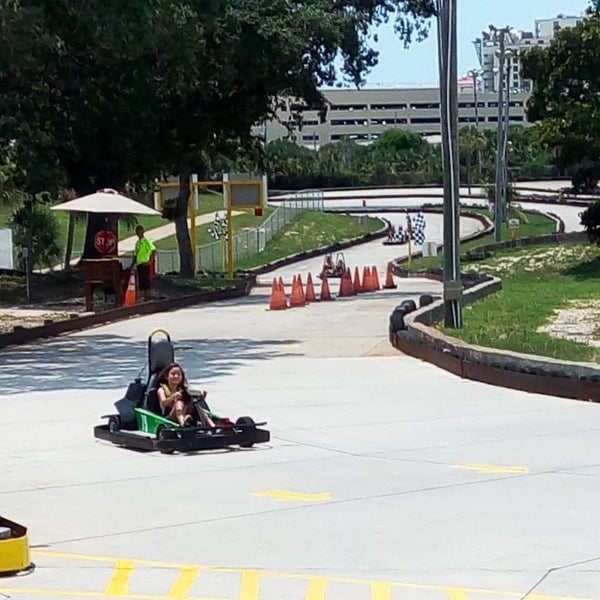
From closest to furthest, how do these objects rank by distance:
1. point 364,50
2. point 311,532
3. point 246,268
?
point 311,532 < point 364,50 < point 246,268

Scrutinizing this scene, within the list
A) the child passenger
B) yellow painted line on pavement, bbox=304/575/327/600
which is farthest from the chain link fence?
yellow painted line on pavement, bbox=304/575/327/600

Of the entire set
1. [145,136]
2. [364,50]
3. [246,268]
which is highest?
[364,50]

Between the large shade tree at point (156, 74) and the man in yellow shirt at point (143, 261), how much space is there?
8.38 feet

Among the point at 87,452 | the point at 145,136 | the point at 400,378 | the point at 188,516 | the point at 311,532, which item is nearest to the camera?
the point at 311,532

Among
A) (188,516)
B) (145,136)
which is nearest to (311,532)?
(188,516)

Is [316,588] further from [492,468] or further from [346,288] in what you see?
[346,288]

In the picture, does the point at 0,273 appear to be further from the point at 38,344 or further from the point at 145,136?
the point at 38,344

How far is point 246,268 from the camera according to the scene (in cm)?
5425

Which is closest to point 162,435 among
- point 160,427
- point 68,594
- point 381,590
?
point 160,427

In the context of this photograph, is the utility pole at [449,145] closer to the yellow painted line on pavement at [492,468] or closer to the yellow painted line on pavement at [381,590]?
the yellow painted line on pavement at [492,468]

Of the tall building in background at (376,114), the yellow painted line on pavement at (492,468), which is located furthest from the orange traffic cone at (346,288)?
the tall building in background at (376,114)

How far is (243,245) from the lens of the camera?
61406mm

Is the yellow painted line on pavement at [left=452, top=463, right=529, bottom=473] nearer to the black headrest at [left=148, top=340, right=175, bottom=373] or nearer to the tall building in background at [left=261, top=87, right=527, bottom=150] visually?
the black headrest at [left=148, top=340, right=175, bottom=373]

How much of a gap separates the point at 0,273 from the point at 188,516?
2999 cm
